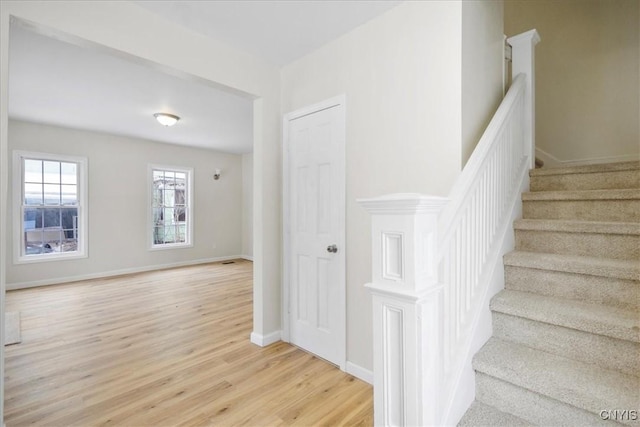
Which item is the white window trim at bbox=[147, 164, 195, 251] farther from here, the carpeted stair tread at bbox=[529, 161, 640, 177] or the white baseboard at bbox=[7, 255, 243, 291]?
the carpeted stair tread at bbox=[529, 161, 640, 177]

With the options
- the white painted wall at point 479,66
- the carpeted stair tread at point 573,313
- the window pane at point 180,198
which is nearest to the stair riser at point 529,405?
the carpeted stair tread at point 573,313

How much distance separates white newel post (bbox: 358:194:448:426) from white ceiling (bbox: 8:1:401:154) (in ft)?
5.39

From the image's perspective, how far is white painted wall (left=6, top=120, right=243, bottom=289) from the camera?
488 centimetres

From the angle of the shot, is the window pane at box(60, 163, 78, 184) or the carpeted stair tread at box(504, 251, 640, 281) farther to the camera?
the window pane at box(60, 163, 78, 184)

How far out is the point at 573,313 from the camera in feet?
4.62

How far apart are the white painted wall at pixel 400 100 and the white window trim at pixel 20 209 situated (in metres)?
4.85

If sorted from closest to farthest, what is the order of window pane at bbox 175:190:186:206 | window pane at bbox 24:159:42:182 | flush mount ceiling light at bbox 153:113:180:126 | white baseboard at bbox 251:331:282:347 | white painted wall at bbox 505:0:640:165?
white baseboard at bbox 251:331:282:347 → white painted wall at bbox 505:0:640:165 → flush mount ceiling light at bbox 153:113:180:126 → window pane at bbox 24:159:42:182 → window pane at bbox 175:190:186:206

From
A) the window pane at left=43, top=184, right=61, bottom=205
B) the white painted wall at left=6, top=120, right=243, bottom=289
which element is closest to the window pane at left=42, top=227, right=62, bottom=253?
the white painted wall at left=6, top=120, right=243, bottom=289

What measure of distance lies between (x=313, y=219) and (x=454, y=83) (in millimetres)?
1407

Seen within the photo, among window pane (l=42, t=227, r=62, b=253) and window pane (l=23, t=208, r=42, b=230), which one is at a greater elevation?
Result: window pane (l=23, t=208, r=42, b=230)

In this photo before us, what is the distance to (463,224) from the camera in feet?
4.62

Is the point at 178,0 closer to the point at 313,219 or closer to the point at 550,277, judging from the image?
the point at 313,219

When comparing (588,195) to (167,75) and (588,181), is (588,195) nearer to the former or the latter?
(588,181)

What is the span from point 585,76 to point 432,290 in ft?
12.3
